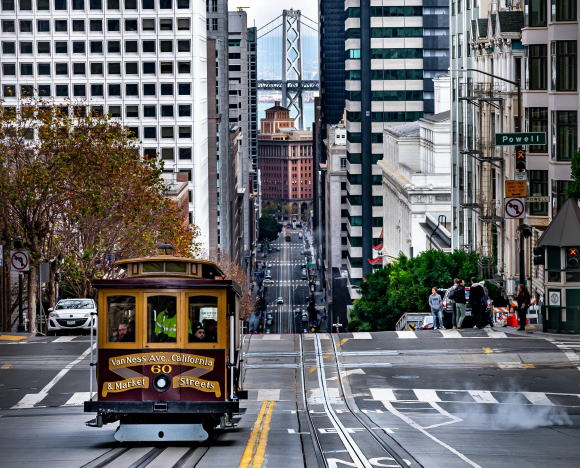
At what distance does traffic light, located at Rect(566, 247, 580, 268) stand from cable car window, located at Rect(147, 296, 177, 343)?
71.3 ft

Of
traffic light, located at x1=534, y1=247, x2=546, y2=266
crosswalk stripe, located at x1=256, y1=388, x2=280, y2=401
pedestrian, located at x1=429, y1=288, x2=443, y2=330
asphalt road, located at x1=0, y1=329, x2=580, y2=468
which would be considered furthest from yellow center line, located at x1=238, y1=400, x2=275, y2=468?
pedestrian, located at x1=429, y1=288, x2=443, y2=330

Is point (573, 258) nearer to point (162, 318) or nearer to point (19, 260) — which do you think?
point (19, 260)

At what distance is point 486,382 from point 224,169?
149377 mm

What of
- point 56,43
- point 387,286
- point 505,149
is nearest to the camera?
point 505,149

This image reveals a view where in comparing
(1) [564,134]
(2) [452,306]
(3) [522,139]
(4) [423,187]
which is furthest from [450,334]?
(4) [423,187]

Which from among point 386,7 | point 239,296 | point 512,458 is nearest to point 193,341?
point 239,296

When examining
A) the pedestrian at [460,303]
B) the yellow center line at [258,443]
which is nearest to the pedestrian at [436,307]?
the pedestrian at [460,303]

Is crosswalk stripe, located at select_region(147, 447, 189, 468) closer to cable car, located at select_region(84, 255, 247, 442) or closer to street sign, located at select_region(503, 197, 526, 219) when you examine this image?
cable car, located at select_region(84, 255, 247, 442)

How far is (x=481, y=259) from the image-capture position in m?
75.2

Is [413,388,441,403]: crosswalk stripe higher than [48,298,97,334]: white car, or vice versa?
[48,298,97,334]: white car

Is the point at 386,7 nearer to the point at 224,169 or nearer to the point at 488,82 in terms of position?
the point at 224,169

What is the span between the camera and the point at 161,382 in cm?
2256

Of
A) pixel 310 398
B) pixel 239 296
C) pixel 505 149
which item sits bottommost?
pixel 310 398

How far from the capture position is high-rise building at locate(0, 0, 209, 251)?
5167 inches
